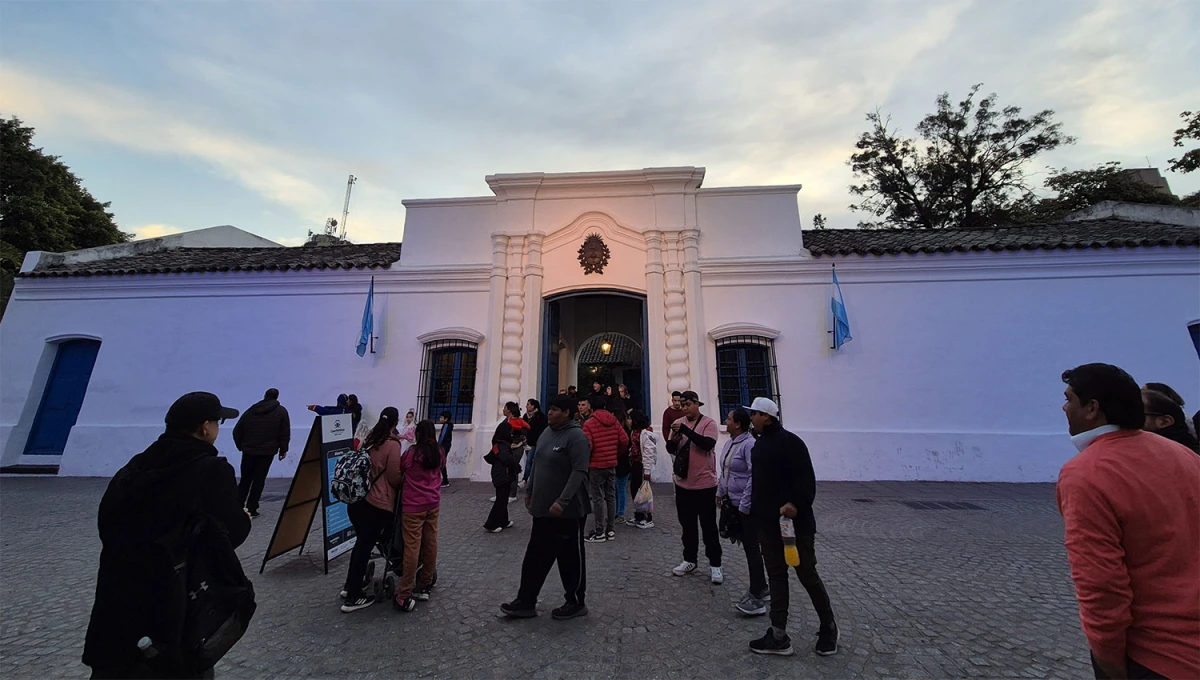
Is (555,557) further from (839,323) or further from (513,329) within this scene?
(839,323)

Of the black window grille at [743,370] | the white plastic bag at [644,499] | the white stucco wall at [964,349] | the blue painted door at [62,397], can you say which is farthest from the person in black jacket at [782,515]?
the blue painted door at [62,397]

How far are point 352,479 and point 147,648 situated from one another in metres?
1.91

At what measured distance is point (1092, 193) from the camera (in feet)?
64.5

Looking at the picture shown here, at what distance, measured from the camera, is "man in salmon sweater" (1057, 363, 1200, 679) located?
5.33 feet

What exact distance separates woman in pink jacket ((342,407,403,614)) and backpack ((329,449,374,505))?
72mm

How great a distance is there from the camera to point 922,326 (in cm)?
966

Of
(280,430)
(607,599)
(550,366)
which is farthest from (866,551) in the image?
(280,430)

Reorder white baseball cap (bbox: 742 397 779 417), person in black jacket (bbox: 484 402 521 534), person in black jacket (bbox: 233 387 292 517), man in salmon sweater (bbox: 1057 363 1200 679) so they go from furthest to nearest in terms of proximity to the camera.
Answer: person in black jacket (bbox: 233 387 292 517) < person in black jacket (bbox: 484 402 521 534) < white baseball cap (bbox: 742 397 779 417) < man in salmon sweater (bbox: 1057 363 1200 679)

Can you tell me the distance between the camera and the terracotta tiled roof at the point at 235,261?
10969 millimetres

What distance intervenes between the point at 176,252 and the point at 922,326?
771 inches

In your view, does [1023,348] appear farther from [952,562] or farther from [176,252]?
[176,252]

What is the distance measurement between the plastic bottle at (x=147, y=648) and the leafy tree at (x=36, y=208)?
19.5 metres

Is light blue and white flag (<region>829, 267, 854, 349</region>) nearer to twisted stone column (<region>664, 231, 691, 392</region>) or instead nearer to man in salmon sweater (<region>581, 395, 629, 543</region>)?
twisted stone column (<region>664, 231, 691, 392</region>)

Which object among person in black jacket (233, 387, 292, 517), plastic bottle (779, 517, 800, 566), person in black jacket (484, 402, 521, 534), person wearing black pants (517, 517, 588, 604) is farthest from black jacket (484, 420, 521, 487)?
plastic bottle (779, 517, 800, 566)
